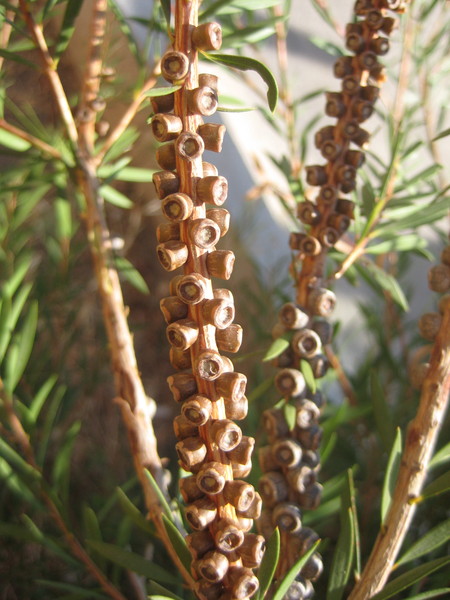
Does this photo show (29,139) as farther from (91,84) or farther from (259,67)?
(259,67)

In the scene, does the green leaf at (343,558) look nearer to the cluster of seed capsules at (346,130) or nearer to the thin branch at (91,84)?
the cluster of seed capsules at (346,130)

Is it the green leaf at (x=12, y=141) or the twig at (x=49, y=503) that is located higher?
the green leaf at (x=12, y=141)

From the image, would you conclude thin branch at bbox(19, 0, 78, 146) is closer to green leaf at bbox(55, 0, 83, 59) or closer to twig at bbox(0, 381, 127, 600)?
green leaf at bbox(55, 0, 83, 59)

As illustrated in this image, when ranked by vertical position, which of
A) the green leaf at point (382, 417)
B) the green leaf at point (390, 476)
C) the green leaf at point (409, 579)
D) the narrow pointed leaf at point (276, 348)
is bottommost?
the green leaf at point (409, 579)

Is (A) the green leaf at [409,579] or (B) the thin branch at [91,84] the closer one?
(A) the green leaf at [409,579]

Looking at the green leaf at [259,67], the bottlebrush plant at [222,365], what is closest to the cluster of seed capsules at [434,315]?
the bottlebrush plant at [222,365]

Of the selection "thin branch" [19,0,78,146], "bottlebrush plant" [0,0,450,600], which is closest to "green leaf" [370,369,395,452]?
"bottlebrush plant" [0,0,450,600]
